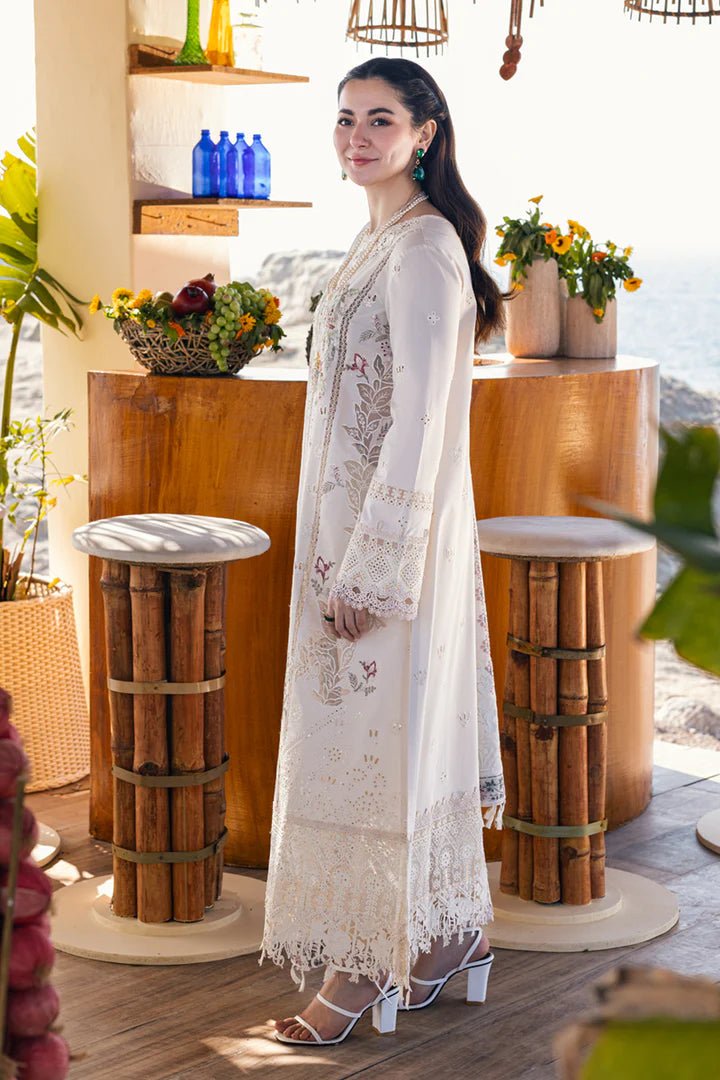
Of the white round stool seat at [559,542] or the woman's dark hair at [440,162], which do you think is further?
the white round stool seat at [559,542]

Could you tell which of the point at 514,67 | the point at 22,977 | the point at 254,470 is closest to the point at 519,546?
the point at 254,470

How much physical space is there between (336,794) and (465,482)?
2.01ft

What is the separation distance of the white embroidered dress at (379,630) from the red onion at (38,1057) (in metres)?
1.58

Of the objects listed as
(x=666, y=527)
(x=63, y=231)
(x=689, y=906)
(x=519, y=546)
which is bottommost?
(x=689, y=906)

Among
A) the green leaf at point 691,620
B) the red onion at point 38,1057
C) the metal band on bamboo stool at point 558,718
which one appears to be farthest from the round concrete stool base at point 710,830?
the green leaf at point 691,620

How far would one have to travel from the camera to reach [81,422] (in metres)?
4.45

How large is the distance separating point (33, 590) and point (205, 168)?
1.32 m

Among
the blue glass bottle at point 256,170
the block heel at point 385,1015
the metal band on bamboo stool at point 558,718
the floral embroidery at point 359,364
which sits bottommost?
the block heel at point 385,1015

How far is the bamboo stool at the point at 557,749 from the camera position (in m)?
3.20

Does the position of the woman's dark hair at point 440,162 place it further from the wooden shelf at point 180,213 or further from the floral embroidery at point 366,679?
the wooden shelf at point 180,213

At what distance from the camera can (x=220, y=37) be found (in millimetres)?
4227

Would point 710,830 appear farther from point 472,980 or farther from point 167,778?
point 167,778

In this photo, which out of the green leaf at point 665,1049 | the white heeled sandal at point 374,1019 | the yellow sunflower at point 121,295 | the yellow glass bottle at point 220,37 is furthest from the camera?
the yellow glass bottle at point 220,37

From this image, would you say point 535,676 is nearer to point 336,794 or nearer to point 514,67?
point 336,794
